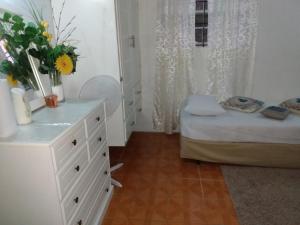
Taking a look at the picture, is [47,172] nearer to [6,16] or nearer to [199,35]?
[6,16]

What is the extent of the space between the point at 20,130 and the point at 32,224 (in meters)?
0.48

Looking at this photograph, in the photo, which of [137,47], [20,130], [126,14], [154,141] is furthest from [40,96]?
[154,141]

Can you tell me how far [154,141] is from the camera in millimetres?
3174

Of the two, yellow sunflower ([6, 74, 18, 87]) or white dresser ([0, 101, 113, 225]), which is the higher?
yellow sunflower ([6, 74, 18, 87])

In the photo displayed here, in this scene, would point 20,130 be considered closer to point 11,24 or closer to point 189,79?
point 11,24

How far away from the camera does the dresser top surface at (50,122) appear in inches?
44.9

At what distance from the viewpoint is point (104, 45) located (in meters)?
2.10

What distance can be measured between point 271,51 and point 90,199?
275cm

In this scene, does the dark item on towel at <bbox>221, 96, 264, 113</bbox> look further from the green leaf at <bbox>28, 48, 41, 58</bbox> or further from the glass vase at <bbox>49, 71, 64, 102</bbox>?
the green leaf at <bbox>28, 48, 41, 58</bbox>

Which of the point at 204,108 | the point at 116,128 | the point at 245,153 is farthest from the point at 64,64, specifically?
the point at 245,153

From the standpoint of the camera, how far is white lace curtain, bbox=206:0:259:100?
2.85 metres

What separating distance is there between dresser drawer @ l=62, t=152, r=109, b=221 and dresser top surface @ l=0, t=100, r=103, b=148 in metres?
0.34

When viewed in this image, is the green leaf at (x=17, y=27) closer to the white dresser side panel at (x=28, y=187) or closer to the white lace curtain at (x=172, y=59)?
the white dresser side panel at (x=28, y=187)

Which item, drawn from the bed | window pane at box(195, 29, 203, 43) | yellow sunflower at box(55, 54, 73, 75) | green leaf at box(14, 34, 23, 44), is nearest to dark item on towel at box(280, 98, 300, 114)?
the bed
